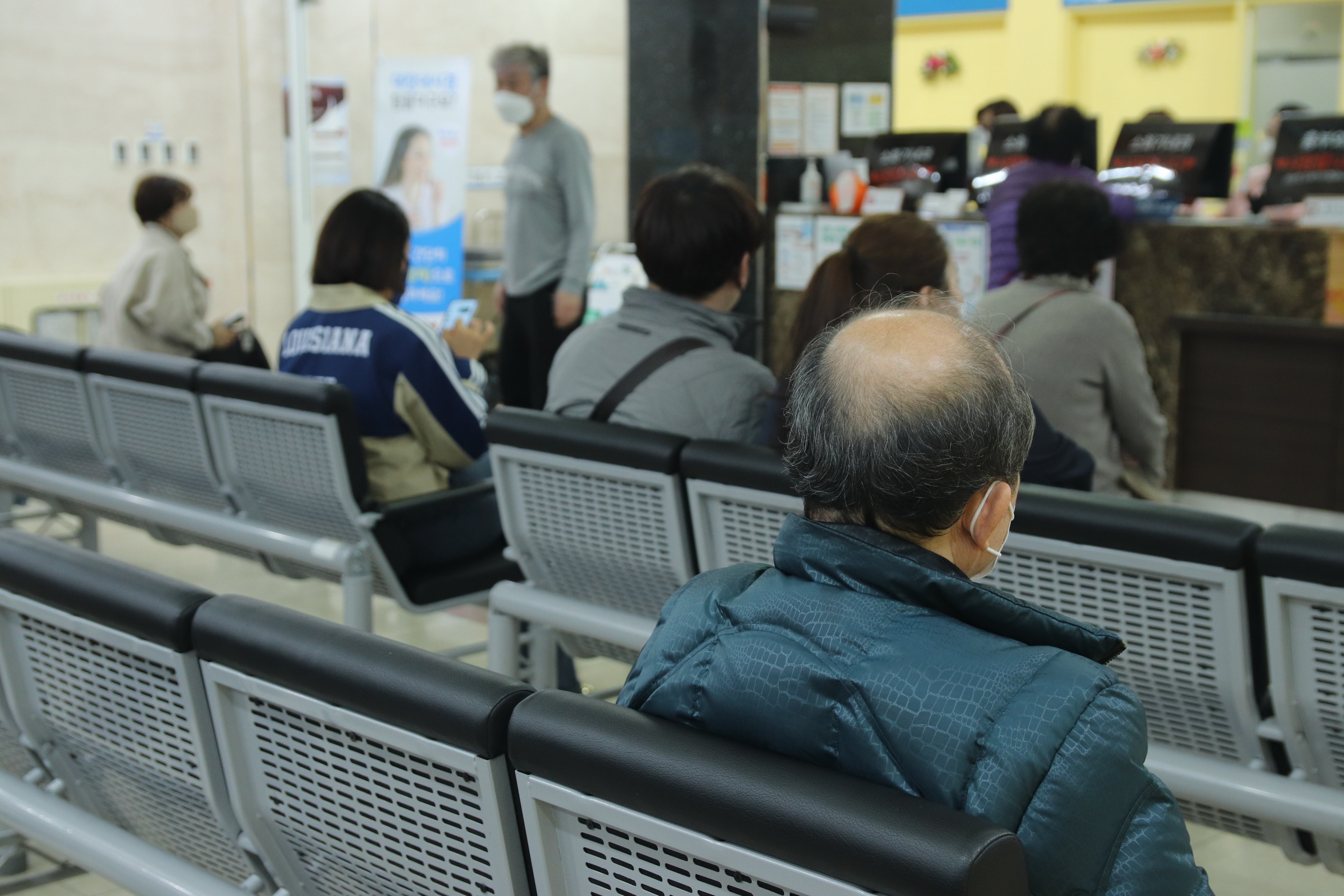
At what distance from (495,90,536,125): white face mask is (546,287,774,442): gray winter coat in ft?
8.84

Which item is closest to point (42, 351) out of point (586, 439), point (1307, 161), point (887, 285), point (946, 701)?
point (586, 439)

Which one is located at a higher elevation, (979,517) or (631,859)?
(979,517)

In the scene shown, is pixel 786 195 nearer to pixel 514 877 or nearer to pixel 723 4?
pixel 723 4

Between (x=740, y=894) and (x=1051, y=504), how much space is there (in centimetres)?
93

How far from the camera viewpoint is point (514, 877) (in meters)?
1.17

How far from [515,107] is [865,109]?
5.70 feet

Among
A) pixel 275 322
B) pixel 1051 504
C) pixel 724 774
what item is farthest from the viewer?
pixel 275 322

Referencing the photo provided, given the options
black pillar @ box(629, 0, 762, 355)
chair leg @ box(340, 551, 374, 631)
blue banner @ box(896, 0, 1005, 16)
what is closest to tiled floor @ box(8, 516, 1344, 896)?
chair leg @ box(340, 551, 374, 631)

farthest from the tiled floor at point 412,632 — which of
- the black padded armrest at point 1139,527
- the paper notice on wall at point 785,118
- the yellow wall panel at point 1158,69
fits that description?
the yellow wall panel at point 1158,69

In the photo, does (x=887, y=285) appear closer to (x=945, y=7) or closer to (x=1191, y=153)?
(x=1191, y=153)

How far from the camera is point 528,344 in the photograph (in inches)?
212

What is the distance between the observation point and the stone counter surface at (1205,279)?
191 inches

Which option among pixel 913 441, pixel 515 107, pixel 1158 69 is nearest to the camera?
pixel 913 441

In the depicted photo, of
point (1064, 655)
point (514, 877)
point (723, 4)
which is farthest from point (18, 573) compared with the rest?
point (723, 4)
